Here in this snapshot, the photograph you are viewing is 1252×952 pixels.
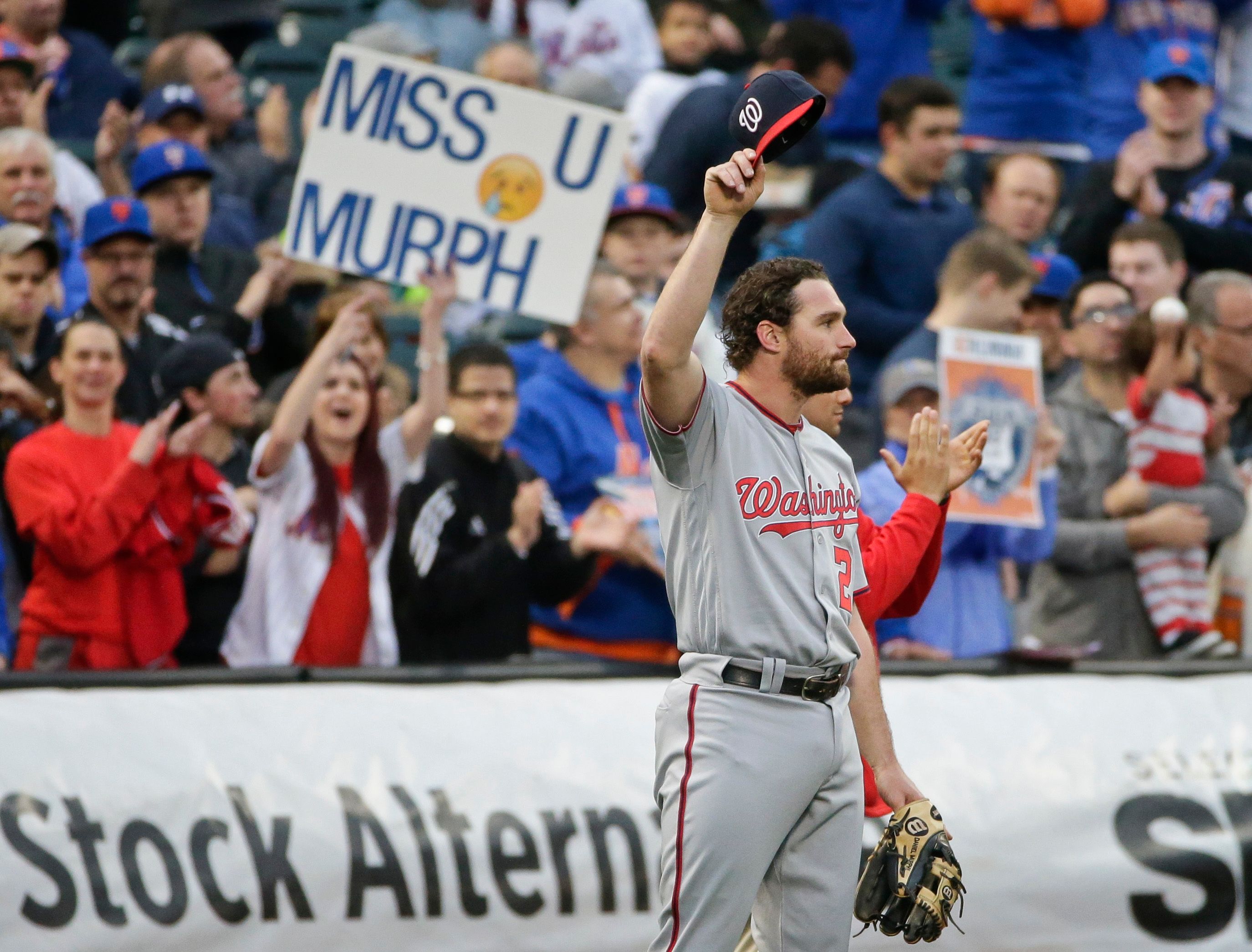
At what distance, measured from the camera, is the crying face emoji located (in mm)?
7656

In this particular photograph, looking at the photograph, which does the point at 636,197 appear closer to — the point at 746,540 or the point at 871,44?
the point at 871,44

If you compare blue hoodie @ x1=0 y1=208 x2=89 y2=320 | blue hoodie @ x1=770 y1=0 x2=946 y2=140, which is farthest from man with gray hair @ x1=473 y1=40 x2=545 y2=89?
blue hoodie @ x1=0 y1=208 x2=89 y2=320

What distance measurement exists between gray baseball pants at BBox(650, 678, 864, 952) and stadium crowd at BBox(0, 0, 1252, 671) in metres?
0.61

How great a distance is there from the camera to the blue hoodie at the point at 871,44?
11.0 meters

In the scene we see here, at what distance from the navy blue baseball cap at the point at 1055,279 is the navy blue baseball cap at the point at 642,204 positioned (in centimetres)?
170

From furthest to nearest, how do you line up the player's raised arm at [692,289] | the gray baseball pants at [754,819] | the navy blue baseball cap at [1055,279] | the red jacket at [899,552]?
1. the navy blue baseball cap at [1055,279]
2. the red jacket at [899,552]
3. the gray baseball pants at [754,819]
4. the player's raised arm at [692,289]

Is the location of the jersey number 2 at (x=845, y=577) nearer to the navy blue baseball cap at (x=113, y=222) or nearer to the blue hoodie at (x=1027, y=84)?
the navy blue baseball cap at (x=113, y=222)

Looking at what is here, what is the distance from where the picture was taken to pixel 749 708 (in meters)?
4.28

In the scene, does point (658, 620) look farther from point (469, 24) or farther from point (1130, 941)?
point (469, 24)

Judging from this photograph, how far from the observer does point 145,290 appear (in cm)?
744

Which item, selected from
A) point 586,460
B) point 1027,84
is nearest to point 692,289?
point 586,460

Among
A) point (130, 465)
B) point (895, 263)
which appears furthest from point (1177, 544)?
point (130, 465)

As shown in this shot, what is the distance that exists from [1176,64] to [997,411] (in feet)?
11.1

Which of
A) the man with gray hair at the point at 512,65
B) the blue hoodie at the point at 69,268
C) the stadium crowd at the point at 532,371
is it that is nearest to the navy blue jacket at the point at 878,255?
the stadium crowd at the point at 532,371
